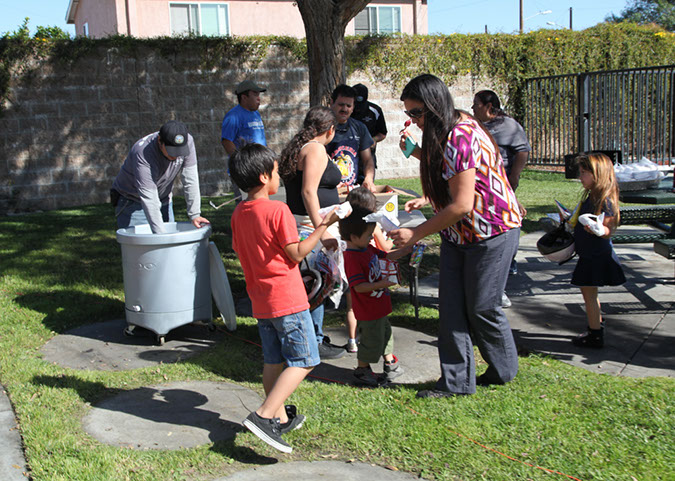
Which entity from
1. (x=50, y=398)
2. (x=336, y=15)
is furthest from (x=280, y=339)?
(x=336, y=15)

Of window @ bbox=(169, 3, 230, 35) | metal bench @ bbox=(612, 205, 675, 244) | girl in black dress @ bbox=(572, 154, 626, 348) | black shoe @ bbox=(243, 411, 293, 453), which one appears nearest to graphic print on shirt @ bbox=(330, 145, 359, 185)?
girl in black dress @ bbox=(572, 154, 626, 348)

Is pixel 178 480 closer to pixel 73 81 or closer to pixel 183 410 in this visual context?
pixel 183 410

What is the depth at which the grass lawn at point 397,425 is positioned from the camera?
320 cm

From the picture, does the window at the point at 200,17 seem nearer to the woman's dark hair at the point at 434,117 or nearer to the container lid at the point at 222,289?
the container lid at the point at 222,289

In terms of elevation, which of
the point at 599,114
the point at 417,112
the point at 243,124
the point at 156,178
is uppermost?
the point at 599,114

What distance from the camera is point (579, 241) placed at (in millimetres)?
4902

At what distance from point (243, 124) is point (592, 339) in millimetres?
4230

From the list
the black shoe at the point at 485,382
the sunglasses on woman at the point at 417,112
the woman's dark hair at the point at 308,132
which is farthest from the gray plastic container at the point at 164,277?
the black shoe at the point at 485,382

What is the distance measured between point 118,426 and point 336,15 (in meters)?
5.71

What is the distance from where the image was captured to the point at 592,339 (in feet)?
15.7

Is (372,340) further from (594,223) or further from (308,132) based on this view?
(594,223)

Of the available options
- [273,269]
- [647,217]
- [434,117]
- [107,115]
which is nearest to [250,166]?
[273,269]

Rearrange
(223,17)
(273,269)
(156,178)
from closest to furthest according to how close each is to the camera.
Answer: (273,269) → (156,178) → (223,17)

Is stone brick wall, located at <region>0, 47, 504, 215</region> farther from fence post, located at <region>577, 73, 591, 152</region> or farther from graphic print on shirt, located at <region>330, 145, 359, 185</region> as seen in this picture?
graphic print on shirt, located at <region>330, 145, 359, 185</region>
